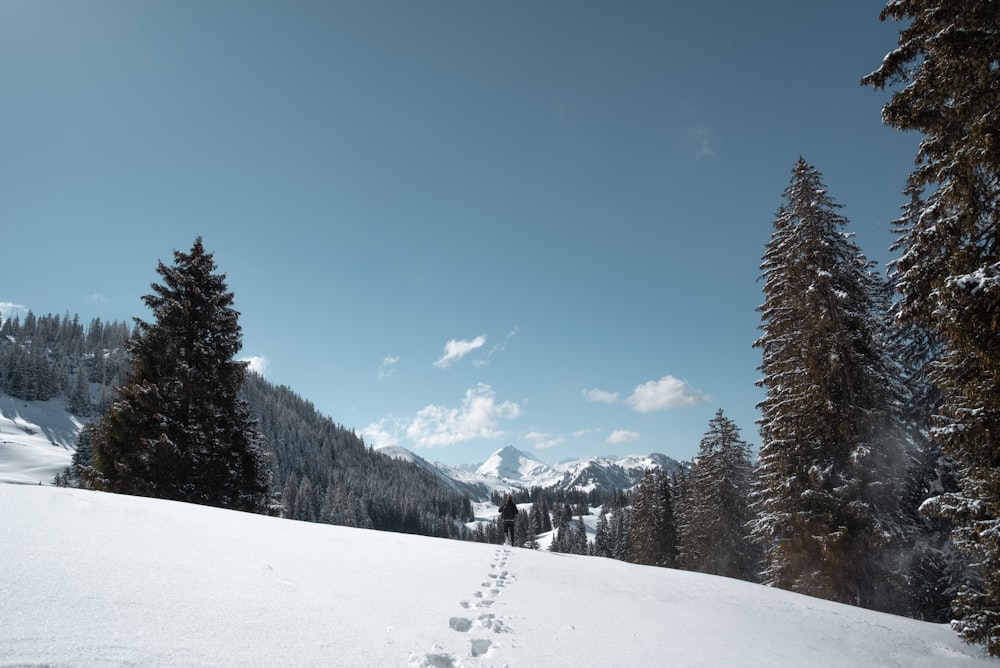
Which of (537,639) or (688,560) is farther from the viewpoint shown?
(688,560)

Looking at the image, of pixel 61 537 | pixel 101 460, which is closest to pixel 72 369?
pixel 101 460

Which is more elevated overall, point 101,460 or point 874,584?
point 101,460

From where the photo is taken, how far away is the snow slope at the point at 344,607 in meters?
3.25

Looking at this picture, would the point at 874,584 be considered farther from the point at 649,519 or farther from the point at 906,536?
Answer: the point at 649,519

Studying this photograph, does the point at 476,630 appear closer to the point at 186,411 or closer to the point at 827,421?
the point at 827,421

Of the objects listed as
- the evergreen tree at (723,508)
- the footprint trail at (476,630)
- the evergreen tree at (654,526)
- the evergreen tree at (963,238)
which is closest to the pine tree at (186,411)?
the footprint trail at (476,630)

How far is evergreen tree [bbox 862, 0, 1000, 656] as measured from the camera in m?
7.22

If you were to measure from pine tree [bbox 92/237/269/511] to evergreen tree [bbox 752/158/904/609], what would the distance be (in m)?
18.8

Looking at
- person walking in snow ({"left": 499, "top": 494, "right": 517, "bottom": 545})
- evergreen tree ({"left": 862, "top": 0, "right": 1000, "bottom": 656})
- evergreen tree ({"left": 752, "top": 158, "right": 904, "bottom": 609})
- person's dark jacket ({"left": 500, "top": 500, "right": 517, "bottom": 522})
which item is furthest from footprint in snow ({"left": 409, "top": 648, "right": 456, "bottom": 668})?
evergreen tree ({"left": 752, "top": 158, "right": 904, "bottom": 609})

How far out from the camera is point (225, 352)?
18562 millimetres

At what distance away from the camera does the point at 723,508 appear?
3061 centimetres

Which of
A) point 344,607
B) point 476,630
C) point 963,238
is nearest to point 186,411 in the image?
point 344,607

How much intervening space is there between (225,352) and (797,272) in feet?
69.6

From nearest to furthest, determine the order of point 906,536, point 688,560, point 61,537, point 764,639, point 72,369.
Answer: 1. point 61,537
2. point 764,639
3. point 906,536
4. point 688,560
5. point 72,369
